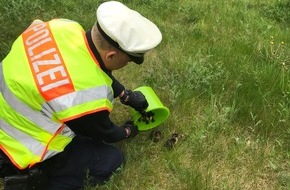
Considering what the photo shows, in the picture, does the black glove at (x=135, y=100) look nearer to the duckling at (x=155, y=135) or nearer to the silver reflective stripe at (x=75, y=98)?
the duckling at (x=155, y=135)

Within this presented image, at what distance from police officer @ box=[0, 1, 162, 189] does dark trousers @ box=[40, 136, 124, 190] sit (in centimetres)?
21

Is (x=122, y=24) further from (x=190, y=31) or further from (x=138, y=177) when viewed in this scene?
(x=190, y=31)

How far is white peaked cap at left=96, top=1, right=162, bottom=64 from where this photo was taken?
9.54ft

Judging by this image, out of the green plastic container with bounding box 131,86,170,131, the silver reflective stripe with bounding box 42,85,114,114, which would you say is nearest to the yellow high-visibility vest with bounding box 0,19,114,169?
the silver reflective stripe with bounding box 42,85,114,114

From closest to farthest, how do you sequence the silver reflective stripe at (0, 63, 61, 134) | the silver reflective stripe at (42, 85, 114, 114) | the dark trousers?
the silver reflective stripe at (42, 85, 114, 114) → the silver reflective stripe at (0, 63, 61, 134) → the dark trousers

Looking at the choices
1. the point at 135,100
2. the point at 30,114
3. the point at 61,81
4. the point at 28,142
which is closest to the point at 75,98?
the point at 61,81

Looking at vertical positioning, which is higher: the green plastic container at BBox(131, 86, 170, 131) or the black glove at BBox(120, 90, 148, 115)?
the black glove at BBox(120, 90, 148, 115)

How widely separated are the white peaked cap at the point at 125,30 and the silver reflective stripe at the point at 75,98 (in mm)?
302

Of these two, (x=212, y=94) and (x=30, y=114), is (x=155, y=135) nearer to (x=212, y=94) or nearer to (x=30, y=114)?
(x=212, y=94)

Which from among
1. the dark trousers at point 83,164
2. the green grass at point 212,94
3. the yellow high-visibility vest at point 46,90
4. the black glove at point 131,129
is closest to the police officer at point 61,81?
the yellow high-visibility vest at point 46,90

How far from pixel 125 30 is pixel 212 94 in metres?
1.55

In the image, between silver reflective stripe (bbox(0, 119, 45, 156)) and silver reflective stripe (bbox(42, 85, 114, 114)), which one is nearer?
silver reflective stripe (bbox(42, 85, 114, 114))

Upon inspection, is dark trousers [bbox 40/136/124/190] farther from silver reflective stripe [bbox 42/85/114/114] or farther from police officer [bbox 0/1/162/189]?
silver reflective stripe [bbox 42/85/114/114]

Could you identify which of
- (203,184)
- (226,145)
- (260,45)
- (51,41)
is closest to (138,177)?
(203,184)
